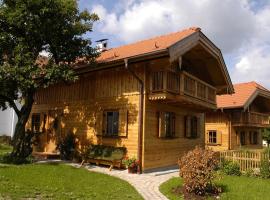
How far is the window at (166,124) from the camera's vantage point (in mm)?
16038

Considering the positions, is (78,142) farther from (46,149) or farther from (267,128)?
(267,128)

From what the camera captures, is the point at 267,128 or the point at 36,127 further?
the point at 267,128

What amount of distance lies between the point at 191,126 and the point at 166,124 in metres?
3.49

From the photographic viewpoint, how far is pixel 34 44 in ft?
49.1

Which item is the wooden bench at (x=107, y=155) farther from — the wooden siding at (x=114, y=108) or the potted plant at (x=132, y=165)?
the potted plant at (x=132, y=165)

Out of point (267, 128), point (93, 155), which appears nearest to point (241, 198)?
A: point (93, 155)

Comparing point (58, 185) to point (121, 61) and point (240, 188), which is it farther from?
point (121, 61)

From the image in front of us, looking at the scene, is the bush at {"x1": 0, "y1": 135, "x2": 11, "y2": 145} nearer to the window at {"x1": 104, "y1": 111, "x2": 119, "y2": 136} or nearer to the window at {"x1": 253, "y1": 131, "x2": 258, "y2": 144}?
the window at {"x1": 104, "y1": 111, "x2": 119, "y2": 136}

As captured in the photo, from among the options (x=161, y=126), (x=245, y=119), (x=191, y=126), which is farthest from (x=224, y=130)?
(x=161, y=126)

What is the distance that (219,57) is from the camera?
18641 millimetres

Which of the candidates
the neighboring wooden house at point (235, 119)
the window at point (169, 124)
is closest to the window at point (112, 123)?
the window at point (169, 124)

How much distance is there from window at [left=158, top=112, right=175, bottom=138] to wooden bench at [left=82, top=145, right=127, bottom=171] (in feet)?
6.75

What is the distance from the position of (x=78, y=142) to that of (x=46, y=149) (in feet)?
10.3

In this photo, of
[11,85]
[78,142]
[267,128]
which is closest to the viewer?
[11,85]
